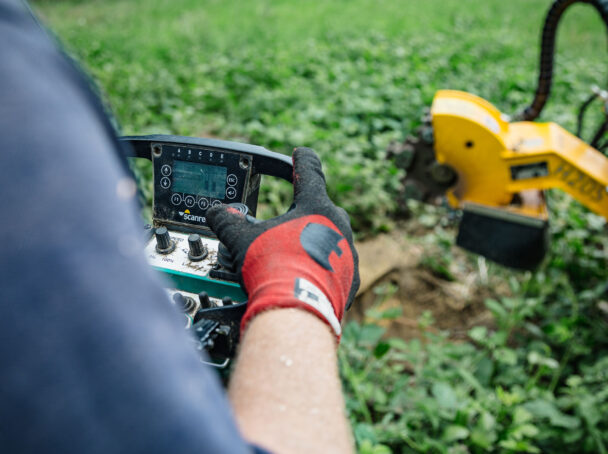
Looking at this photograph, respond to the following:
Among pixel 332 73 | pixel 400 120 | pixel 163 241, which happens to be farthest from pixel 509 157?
pixel 332 73

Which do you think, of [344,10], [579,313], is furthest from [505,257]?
[344,10]

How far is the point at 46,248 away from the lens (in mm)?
374

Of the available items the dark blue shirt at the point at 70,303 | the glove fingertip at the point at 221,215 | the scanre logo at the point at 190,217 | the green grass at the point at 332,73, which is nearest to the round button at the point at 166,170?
the scanre logo at the point at 190,217

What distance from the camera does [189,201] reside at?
119 centimetres

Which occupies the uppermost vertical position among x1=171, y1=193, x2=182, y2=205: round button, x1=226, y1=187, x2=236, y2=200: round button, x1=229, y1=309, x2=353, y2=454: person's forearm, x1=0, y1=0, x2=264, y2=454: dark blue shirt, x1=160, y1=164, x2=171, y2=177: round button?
x1=0, y1=0, x2=264, y2=454: dark blue shirt

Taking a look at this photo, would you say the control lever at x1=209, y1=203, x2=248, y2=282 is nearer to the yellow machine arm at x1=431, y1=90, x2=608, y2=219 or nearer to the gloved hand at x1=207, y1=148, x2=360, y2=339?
the gloved hand at x1=207, y1=148, x2=360, y2=339

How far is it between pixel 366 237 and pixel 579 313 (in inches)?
46.2

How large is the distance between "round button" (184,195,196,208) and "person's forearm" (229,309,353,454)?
0.60 m

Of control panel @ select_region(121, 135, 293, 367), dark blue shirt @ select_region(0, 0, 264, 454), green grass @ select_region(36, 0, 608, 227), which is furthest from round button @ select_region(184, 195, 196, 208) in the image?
green grass @ select_region(36, 0, 608, 227)

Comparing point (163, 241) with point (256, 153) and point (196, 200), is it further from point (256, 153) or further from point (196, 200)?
point (256, 153)

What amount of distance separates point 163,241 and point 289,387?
2.16 feet

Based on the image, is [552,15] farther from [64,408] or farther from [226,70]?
[226,70]

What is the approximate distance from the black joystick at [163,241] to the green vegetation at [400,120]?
1.62 feet

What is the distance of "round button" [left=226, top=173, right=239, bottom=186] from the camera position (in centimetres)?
116
